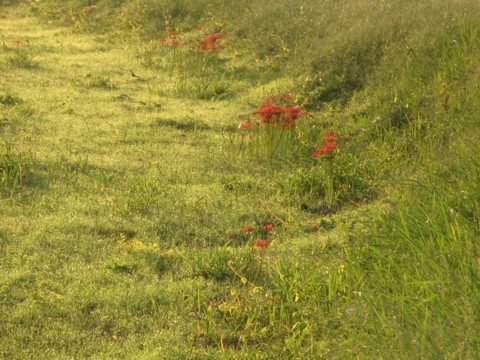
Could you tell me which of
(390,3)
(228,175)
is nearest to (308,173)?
(228,175)

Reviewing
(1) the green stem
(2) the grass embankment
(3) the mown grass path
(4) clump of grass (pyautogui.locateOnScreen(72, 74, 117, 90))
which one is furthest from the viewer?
(4) clump of grass (pyautogui.locateOnScreen(72, 74, 117, 90))

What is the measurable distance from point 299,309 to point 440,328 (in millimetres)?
1176

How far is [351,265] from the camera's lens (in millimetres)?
4445

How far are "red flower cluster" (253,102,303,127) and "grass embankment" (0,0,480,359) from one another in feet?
0.11

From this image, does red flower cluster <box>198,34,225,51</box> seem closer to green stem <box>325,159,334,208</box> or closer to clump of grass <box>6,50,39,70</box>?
clump of grass <box>6,50,39,70</box>

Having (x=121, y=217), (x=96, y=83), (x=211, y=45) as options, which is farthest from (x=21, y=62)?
(x=121, y=217)

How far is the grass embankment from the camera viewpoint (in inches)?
159

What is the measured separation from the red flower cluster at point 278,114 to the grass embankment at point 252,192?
0.03 m

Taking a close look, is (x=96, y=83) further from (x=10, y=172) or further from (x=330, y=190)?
(x=330, y=190)

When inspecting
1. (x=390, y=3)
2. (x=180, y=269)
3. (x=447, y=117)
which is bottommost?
(x=180, y=269)

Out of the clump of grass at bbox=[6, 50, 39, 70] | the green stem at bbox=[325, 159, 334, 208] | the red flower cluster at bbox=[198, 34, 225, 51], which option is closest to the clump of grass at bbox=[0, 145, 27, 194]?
the green stem at bbox=[325, 159, 334, 208]

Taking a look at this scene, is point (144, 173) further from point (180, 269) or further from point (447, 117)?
point (447, 117)

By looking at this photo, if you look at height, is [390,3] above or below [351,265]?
above

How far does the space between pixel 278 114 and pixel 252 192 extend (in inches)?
40.4
